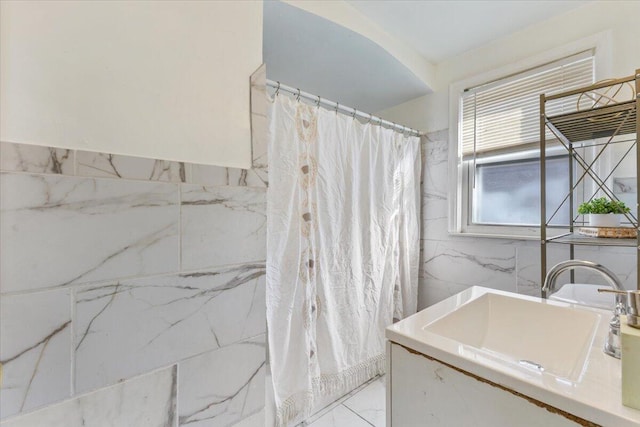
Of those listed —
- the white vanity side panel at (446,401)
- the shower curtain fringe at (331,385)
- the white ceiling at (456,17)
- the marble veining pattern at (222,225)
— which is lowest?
the shower curtain fringe at (331,385)

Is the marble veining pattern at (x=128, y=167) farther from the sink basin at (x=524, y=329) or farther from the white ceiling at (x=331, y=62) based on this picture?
the white ceiling at (x=331, y=62)

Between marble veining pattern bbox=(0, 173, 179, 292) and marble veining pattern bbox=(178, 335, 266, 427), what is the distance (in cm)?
30

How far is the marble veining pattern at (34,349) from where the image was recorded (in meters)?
0.52

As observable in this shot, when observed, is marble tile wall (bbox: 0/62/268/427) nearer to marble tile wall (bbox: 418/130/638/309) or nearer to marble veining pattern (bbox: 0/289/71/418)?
marble veining pattern (bbox: 0/289/71/418)

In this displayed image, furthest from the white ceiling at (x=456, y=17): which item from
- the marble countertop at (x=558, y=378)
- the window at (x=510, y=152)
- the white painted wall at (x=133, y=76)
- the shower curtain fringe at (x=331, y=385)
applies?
the shower curtain fringe at (x=331, y=385)

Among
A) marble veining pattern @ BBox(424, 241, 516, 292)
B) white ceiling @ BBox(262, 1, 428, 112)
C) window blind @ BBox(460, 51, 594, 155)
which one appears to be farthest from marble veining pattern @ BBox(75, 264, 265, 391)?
window blind @ BBox(460, 51, 594, 155)

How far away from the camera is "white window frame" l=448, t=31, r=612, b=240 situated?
4.28 ft

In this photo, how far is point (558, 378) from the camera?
0.47 meters

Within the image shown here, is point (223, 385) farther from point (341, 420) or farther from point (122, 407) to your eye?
point (341, 420)

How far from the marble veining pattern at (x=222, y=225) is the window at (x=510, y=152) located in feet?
4.81

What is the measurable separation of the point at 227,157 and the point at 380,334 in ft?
4.60

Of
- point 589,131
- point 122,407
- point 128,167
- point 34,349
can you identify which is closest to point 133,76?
point 128,167

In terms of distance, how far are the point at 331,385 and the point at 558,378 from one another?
1167mm

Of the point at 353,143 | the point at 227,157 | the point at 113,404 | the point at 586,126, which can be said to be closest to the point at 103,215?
the point at 227,157
